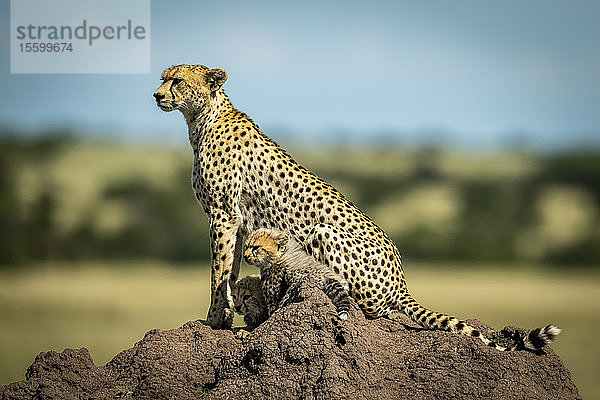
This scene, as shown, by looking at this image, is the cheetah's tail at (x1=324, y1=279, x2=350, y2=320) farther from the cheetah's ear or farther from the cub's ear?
the cub's ear

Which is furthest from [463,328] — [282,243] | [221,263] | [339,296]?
[221,263]

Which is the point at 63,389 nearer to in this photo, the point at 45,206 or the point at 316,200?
the point at 316,200

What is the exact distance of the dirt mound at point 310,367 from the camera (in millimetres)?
4391

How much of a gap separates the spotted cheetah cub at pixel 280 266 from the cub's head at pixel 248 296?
239 mm

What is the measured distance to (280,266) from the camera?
16.6 ft

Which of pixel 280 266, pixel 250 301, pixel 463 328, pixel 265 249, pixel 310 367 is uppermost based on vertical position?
pixel 265 249

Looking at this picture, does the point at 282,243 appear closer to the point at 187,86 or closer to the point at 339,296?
the point at 339,296

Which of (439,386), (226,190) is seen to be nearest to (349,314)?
(439,386)

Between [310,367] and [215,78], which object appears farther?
[215,78]

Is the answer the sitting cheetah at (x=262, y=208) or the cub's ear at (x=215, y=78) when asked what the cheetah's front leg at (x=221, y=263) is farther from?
the cub's ear at (x=215, y=78)

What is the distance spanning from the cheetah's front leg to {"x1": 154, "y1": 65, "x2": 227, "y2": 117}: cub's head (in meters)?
0.86

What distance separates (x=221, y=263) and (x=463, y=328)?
1769 millimetres

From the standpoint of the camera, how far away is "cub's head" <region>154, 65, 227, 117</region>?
5.71 m

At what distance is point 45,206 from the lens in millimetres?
22000
